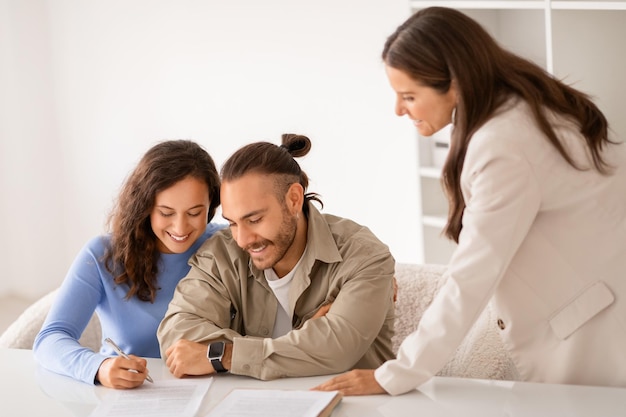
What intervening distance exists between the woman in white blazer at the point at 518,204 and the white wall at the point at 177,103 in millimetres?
2115

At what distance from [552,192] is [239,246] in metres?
0.82

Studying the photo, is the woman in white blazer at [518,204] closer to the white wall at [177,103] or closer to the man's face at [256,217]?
the man's face at [256,217]

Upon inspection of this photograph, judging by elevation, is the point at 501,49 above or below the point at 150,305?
above

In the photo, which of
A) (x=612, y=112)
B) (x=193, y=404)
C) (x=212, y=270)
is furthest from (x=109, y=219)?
(x=612, y=112)

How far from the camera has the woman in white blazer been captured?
5.32 ft

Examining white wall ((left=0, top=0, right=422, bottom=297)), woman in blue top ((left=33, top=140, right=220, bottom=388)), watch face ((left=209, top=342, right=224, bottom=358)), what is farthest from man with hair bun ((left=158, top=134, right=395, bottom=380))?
white wall ((left=0, top=0, right=422, bottom=297))

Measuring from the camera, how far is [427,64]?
1.66 m

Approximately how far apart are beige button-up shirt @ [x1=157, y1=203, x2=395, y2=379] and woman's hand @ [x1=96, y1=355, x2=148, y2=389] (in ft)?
0.47

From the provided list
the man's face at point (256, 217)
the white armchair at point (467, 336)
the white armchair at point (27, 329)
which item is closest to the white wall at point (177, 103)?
the white armchair at point (467, 336)

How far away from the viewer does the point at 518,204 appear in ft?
5.28

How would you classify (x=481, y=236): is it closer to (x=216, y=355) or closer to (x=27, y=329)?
(x=216, y=355)

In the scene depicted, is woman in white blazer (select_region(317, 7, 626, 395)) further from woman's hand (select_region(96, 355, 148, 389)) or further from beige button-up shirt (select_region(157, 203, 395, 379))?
woman's hand (select_region(96, 355, 148, 389))

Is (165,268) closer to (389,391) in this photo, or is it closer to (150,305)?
(150,305)

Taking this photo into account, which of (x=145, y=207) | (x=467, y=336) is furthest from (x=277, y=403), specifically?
(x=467, y=336)
